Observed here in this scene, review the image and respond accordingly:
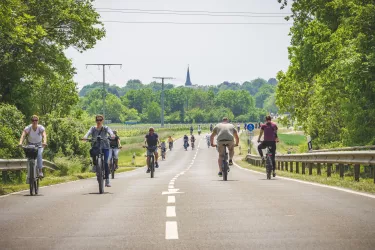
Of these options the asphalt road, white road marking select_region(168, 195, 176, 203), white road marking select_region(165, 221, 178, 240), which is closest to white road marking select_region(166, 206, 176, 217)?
the asphalt road

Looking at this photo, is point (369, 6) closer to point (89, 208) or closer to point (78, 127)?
point (78, 127)

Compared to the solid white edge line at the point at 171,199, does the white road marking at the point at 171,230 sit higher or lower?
higher

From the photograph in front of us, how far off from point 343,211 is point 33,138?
8075mm

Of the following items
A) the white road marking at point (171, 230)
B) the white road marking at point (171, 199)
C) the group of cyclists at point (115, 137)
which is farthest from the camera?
the group of cyclists at point (115, 137)

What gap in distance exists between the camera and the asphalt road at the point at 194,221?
718 cm

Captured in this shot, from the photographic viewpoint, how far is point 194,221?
8.91 metres

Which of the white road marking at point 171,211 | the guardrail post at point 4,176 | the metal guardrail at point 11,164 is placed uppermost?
the metal guardrail at point 11,164

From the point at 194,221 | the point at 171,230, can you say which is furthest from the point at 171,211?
the point at 171,230

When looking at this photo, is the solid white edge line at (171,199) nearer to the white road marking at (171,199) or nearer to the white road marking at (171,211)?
the white road marking at (171,199)

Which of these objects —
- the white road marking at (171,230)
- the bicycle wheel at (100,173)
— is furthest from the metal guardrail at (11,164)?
the white road marking at (171,230)

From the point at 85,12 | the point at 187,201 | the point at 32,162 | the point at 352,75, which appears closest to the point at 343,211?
the point at 187,201

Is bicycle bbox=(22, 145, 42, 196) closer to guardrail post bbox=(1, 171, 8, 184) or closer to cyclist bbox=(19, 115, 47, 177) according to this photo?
cyclist bbox=(19, 115, 47, 177)

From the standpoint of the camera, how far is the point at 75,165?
32.6 metres

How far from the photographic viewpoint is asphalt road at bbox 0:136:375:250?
718 cm
